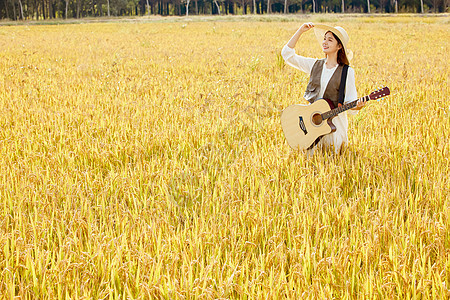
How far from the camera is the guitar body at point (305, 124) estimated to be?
130 inches

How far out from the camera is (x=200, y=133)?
13.0 feet

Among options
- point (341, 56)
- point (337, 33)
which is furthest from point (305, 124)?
point (337, 33)

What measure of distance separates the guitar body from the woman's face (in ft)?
1.52

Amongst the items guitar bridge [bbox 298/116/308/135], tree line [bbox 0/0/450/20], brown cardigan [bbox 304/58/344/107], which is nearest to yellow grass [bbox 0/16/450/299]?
guitar bridge [bbox 298/116/308/135]

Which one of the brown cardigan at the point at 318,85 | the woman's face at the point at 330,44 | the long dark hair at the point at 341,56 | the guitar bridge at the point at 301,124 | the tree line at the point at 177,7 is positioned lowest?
the guitar bridge at the point at 301,124

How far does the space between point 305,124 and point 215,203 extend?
1250mm

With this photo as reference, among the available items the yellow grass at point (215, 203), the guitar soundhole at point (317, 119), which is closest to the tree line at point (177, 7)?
the yellow grass at point (215, 203)

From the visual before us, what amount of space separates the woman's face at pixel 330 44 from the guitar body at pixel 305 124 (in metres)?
0.46

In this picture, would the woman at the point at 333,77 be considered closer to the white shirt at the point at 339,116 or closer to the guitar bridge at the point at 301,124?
the white shirt at the point at 339,116

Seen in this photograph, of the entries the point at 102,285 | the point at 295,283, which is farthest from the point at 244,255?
the point at 102,285

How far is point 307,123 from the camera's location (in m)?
3.40

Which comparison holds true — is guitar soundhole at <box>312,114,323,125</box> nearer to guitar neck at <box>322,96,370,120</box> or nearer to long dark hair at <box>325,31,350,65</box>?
guitar neck at <box>322,96,370,120</box>

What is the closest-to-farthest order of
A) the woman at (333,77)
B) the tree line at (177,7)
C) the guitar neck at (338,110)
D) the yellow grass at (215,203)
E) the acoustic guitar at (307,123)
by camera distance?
the yellow grass at (215,203)
the guitar neck at (338,110)
the acoustic guitar at (307,123)
the woman at (333,77)
the tree line at (177,7)

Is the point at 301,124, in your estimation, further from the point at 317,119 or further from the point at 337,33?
the point at 337,33
